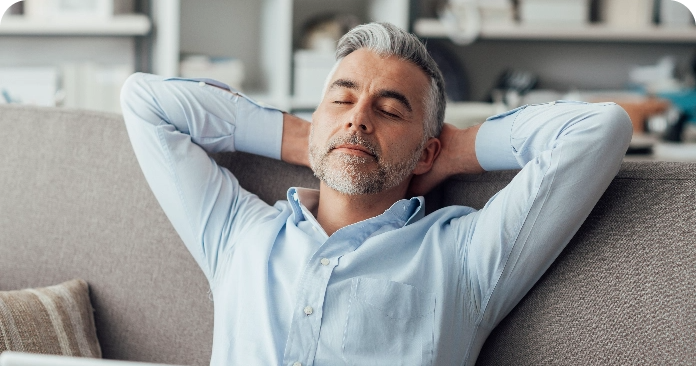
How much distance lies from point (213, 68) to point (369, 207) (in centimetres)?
189

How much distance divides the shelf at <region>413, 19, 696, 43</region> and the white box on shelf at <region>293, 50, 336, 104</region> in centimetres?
45

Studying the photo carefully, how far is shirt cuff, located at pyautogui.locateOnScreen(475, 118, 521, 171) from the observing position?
1346 millimetres

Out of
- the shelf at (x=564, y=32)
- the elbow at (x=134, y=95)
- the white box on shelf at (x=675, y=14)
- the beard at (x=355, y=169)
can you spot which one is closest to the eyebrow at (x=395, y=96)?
the beard at (x=355, y=169)

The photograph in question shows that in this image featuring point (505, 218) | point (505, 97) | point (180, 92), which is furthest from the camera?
point (505, 97)

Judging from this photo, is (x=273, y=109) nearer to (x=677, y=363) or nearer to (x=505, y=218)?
(x=505, y=218)

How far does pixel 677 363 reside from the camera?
109 centimetres

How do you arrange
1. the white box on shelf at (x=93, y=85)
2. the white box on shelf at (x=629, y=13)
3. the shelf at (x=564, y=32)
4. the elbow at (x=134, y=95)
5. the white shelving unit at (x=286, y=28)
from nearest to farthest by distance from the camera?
1. the elbow at (x=134, y=95)
2. the white box on shelf at (x=93, y=85)
3. the white shelving unit at (x=286, y=28)
4. the shelf at (x=564, y=32)
5. the white box on shelf at (x=629, y=13)

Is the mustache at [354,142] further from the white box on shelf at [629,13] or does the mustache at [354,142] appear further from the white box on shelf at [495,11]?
the white box on shelf at [629,13]

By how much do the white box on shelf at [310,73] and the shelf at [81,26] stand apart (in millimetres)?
648

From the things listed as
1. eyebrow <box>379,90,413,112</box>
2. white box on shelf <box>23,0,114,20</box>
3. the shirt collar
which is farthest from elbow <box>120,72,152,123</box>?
white box on shelf <box>23,0,114,20</box>

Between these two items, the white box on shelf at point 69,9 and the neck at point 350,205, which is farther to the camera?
the white box on shelf at point 69,9

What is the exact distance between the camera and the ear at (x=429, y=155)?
1467 mm

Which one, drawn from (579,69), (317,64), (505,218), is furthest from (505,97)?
(505,218)

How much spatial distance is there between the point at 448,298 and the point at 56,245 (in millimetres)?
854
